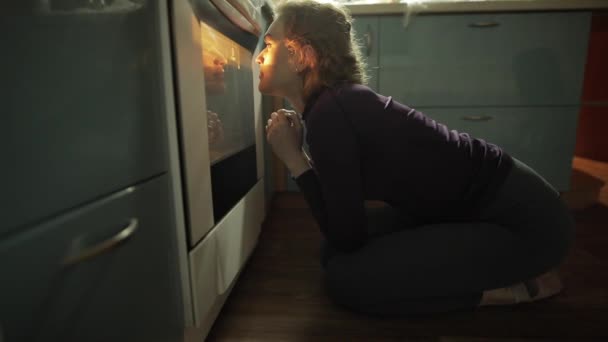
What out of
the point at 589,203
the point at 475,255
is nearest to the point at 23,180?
the point at 475,255

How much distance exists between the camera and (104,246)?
1.32 feet

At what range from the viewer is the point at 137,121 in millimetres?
480

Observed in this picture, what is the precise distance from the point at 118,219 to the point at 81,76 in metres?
0.17

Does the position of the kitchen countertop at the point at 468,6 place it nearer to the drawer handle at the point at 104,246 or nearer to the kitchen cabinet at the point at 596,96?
the kitchen cabinet at the point at 596,96

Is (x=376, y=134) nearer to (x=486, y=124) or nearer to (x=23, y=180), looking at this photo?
(x=23, y=180)

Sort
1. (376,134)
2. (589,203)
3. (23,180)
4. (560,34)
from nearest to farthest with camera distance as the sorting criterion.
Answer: (23,180), (376,134), (560,34), (589,203)

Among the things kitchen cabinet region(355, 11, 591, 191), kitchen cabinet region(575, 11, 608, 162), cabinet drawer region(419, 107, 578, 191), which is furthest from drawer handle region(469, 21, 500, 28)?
kitchen cabinet region(575, 11, 608, 162)

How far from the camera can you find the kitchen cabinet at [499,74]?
1.49 m

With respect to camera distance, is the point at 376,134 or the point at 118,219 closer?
the point at 118,219

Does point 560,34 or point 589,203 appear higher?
point 560,34

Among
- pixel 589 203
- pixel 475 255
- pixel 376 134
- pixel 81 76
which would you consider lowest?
pixel 589 203

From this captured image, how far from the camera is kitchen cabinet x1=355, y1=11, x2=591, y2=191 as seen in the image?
149 centimetres

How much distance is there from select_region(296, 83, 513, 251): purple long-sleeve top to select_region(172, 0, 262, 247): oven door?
7.6 inches

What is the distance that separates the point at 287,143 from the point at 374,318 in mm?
464
